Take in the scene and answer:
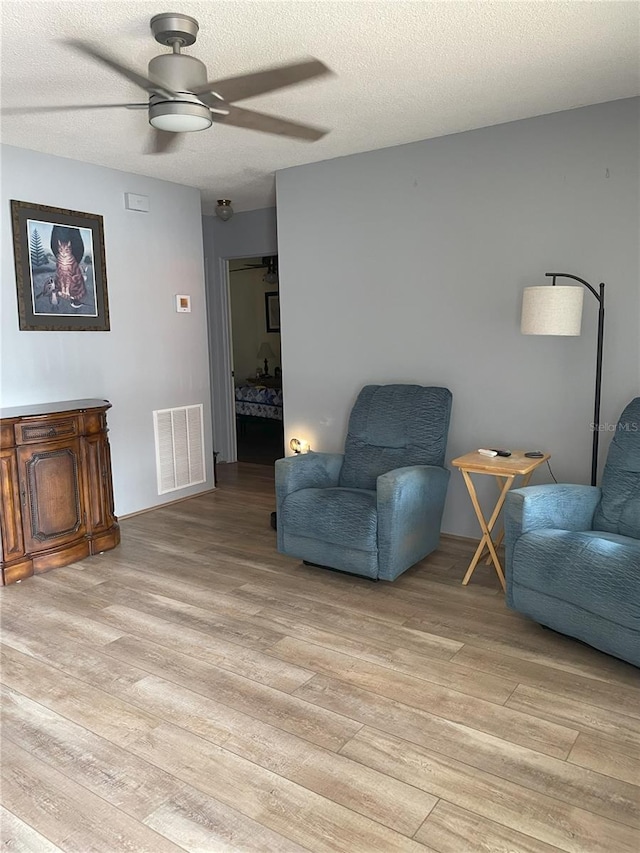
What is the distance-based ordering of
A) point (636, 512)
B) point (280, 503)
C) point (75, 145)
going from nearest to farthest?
point (636, 512) → point (280, 503) → point (75, 145)

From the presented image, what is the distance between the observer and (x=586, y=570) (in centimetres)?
252

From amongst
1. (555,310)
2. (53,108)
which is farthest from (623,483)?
(53,108)

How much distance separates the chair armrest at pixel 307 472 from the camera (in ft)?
12.1

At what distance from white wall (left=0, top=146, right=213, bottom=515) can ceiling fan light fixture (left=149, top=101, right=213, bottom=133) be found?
2.04m

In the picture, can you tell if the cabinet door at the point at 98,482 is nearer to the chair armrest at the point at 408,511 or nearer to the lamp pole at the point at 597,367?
the chair armrest at the point at 408,511

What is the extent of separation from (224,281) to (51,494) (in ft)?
11.4

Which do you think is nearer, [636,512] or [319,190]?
[636,512]

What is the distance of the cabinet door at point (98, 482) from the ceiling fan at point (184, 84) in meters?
1.83

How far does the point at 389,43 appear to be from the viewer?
268cm

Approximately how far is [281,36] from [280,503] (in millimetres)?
2322

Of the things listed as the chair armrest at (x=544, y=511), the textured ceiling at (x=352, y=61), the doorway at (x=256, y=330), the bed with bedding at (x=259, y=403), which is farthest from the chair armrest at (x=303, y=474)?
the doorway at (x=256, y=330)

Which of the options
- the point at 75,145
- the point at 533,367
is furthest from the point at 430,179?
the point at 75,145

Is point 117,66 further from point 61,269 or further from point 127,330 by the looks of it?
point 127,330

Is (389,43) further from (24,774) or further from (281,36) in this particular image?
(24,774)
